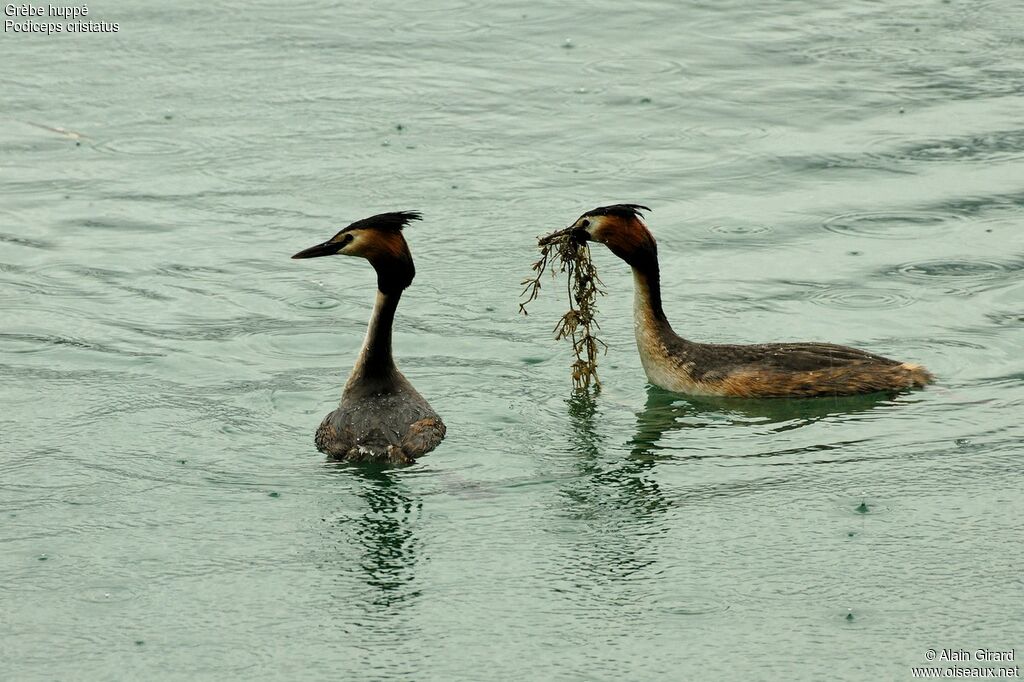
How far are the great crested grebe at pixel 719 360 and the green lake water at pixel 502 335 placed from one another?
0.14 meters

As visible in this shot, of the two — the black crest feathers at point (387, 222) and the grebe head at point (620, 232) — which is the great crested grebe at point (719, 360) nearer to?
the grebe head at point (620, 232)

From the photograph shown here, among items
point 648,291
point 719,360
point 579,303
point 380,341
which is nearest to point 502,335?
point 579,303

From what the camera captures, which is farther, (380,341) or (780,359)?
(780,359)

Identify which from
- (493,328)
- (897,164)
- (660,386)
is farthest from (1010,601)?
(897,164)

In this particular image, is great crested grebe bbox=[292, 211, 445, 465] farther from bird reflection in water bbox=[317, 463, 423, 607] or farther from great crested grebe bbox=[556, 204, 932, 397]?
great crested grebe bbox=[556, 204, 932, 397]

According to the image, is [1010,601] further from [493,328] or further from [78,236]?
[78,236]

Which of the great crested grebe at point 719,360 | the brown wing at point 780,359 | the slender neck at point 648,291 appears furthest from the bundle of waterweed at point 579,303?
the brown wing at point 780,359

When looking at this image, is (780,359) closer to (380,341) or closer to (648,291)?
(648,291)

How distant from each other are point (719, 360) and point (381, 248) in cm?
238

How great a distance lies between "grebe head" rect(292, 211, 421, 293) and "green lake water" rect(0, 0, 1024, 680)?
980mm

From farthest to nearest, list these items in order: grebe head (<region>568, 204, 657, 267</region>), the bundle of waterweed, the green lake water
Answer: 1. grebe head (<region>568, 204, 657, 267</region>)
2. the bundle of waterweed
3. the green lake water

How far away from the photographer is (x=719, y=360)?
1109 centimetres

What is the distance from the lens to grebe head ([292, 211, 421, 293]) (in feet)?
32.9

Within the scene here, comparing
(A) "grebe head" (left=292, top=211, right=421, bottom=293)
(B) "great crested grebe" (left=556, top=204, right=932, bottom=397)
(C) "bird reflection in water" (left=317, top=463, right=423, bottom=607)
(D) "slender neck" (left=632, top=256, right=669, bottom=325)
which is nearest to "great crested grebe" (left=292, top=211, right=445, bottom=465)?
(A) "grebe head" (left=292, top=211, right=421, bottom=293)
